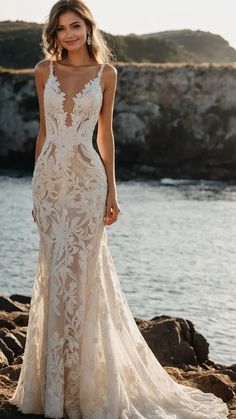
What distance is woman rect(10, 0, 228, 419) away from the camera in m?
6.04

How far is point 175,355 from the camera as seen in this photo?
9.20 metres

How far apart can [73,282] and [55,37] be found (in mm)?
1670

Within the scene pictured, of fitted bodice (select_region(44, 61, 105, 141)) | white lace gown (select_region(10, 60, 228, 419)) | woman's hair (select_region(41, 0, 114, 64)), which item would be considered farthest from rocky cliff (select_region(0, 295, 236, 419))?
woman's hair (select_region(41, 0, 114, 64))

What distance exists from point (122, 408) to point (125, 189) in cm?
3031

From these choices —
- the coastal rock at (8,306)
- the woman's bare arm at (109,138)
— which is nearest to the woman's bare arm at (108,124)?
the woman's bare arm at (109,138)

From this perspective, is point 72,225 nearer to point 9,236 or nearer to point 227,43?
point 9,236

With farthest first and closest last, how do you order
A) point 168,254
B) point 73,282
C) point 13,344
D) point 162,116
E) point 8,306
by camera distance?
point 162,116 < point 168,254 < point 8,306 < point 13,344 < point 73,282

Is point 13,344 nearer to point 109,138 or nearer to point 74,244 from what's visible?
point 74,244

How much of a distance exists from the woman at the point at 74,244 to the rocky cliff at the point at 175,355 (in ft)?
3.09

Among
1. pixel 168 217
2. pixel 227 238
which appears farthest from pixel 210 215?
pixel 227 238

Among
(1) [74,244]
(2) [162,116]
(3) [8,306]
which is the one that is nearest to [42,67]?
(1) [74,244]

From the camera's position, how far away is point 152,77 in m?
52.8

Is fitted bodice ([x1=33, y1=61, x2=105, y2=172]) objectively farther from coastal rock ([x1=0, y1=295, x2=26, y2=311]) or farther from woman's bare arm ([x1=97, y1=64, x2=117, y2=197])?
coastal rock ([x1=0, y1=295, x2=26, y2=311])

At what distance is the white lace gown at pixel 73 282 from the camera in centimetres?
603
